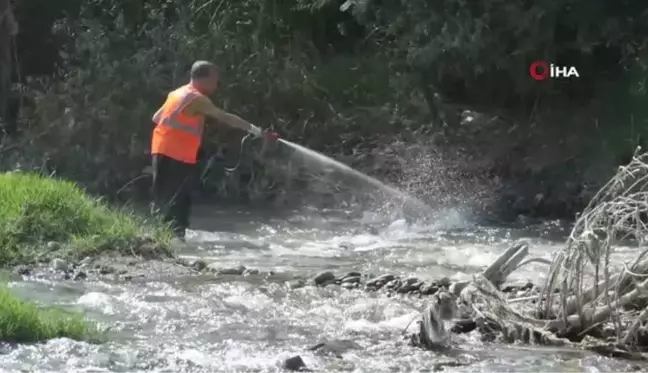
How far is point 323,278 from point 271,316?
1.16m

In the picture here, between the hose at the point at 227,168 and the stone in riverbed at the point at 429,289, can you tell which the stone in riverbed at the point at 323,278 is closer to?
the stone in riverbed at the point at 429,289

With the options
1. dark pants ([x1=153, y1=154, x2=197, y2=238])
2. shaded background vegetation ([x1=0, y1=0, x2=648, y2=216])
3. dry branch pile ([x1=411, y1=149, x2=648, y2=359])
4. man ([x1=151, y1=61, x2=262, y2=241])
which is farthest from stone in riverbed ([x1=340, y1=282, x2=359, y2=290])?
shaded background vegetation ([x1=0, y1=0, x2=648, y2=216])

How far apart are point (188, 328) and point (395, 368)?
1316mm

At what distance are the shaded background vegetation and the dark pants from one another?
320 centimetres

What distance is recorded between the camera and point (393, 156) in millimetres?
13367

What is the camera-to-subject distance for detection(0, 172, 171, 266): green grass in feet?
27.4

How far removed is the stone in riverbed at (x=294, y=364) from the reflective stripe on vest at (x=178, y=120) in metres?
4.39

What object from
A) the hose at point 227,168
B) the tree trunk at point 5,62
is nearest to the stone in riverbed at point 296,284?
the hose at point 227,168

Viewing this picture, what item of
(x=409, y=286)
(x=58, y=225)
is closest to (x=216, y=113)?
(x=58, y=225)

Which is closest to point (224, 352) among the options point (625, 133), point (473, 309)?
point (473, 309)

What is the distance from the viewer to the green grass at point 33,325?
5.86 m

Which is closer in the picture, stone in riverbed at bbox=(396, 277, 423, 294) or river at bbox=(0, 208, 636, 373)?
river at bbox=(0, 208, 636, 373)

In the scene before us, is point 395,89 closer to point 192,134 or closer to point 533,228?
point 533,228

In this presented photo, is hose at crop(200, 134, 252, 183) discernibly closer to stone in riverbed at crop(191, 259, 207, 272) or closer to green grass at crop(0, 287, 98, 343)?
stone in riverbed at crop(191, 259, 207, 272)
